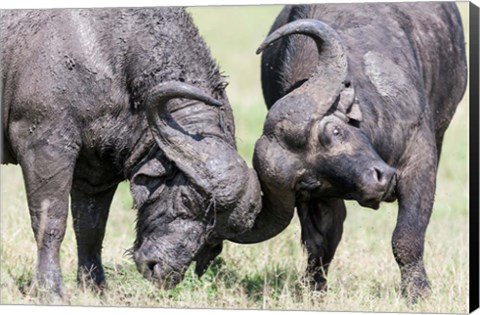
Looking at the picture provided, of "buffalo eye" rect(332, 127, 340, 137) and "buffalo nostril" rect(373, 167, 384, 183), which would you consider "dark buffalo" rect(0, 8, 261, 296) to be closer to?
"buffalo eye" rect(332, 127, 340, 137)

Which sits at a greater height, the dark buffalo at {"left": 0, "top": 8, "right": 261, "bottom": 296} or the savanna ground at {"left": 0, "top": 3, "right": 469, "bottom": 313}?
the dark buffalo at {"left": 0, "top": 8, "right": 261, "bottom": 296}

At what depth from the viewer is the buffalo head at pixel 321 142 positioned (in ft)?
30.3

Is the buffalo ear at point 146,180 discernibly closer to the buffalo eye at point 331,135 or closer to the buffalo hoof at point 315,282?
the buffalo eye at point 331,135

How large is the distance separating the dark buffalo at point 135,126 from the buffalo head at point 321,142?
0.22m

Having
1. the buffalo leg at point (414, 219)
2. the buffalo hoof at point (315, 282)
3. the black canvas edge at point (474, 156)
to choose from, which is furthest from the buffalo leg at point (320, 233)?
the black canvas edge at point (474, 156)

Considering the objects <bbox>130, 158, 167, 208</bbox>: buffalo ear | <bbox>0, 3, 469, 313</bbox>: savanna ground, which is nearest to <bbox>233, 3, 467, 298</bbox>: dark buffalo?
<bbox>0, 3, 469, 313</bbox>: savanna ground

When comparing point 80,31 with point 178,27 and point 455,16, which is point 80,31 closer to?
point 178,27

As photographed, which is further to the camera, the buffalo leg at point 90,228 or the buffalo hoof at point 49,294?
the buffalo leg at point 90,228

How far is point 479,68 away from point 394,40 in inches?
50.2

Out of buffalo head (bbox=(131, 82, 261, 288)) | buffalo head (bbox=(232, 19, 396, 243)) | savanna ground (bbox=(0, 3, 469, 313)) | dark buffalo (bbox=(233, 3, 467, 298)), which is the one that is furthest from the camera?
savanna ground (bbox=(0, 3, 469, 313))

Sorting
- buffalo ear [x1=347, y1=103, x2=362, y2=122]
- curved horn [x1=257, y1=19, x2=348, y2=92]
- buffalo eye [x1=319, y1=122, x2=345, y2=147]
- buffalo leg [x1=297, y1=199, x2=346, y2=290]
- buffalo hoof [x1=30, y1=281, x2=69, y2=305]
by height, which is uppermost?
curved horn [x1=257, y1=19, x2=348, y2=92]

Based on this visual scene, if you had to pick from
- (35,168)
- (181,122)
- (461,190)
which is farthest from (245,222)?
(461,190)

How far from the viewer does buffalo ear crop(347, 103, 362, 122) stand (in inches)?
375

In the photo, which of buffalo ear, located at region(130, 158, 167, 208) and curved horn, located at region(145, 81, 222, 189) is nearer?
curved horn, located at region(145, 81, 222, 189)
